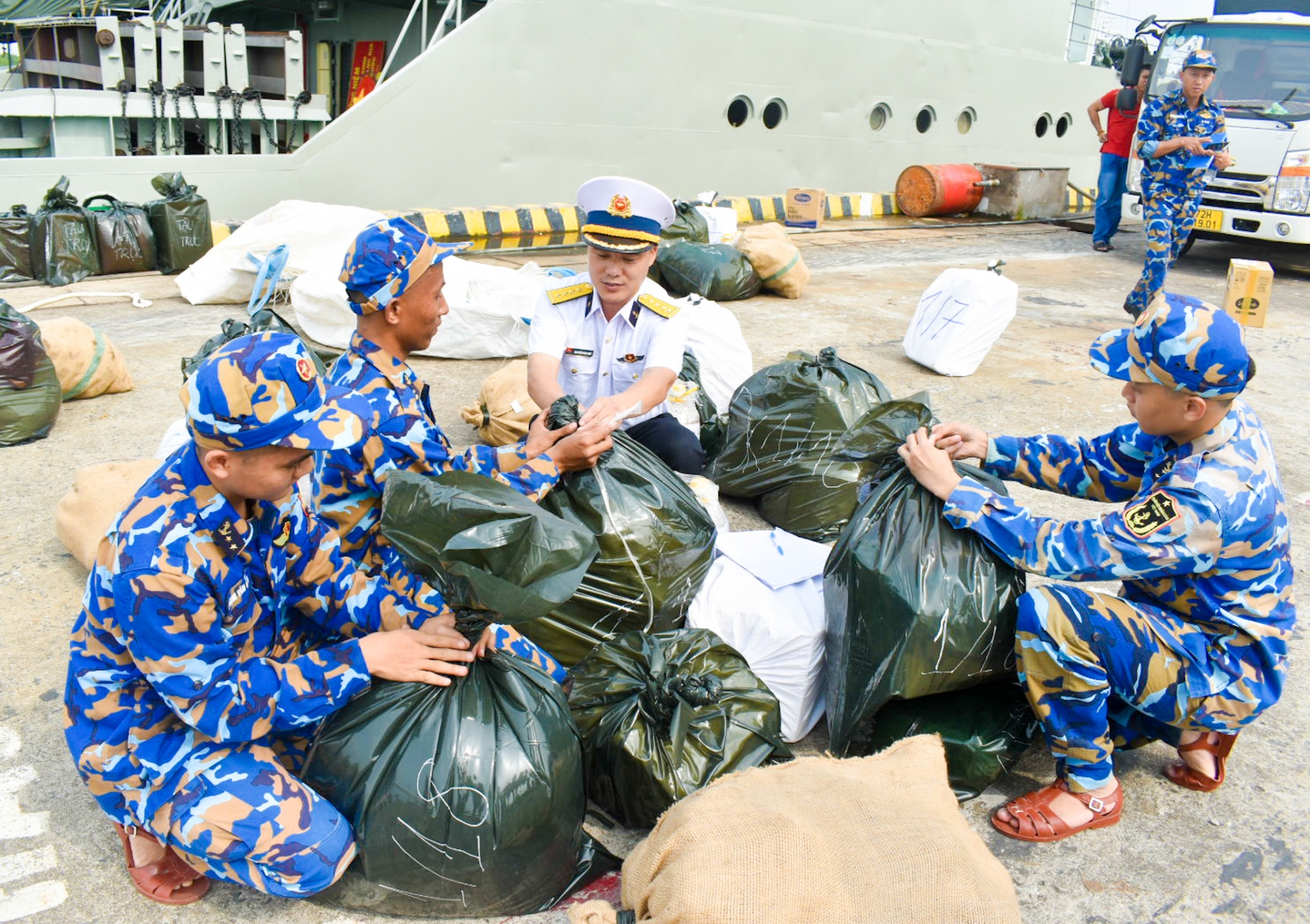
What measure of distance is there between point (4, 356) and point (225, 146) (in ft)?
17.8

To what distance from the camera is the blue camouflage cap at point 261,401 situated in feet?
5.31

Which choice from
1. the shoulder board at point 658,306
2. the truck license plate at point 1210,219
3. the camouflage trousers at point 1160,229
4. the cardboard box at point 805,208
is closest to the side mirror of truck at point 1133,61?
the truck license plate at point 1210,219

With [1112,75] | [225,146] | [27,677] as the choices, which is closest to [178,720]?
[27,677]

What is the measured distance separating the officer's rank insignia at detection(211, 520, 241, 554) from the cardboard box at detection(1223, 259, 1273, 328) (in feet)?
24.3

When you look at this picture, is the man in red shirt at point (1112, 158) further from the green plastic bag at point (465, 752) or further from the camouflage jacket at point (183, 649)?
the camouflage jacket at point (183, 649)

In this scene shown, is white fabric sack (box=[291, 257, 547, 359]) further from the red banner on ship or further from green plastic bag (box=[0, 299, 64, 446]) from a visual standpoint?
the red banner on ship

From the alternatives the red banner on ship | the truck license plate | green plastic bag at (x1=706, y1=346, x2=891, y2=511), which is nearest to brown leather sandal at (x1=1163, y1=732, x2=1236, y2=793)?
green plastic bag at (x1=706, y1=346, x2=891, y2=511)

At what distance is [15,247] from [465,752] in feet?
20.9

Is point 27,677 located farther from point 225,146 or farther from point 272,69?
point 272,69

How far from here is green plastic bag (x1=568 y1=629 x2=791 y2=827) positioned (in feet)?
6.85

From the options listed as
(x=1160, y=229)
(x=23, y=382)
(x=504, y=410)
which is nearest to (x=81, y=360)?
(x=23, y=382)

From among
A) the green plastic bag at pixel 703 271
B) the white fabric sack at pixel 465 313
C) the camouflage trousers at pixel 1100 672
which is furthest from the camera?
the green plastic bag at pixel 703 271

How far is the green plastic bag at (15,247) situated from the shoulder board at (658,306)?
17.1ft

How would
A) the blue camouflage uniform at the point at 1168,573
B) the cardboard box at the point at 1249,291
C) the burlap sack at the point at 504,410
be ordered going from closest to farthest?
1. the blue camouflage uniform at the point at 1168,573
2. the burlap sack at the point at 504,410
3. the cardboard box at the point at 1249,291
